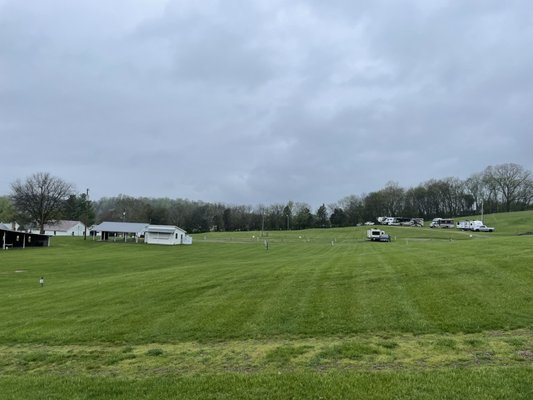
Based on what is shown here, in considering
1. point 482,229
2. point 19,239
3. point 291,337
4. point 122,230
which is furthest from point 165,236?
point 291,337

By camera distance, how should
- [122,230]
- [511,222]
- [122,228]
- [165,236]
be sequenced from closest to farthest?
[165,236], [122,230], [122,228], [511,222]

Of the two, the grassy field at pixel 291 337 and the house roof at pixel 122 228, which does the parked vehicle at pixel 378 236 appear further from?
the grassy field at pixel 291 337

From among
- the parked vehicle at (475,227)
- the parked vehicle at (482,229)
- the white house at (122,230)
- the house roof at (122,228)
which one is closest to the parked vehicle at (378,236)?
the parked vehicle at (482,229)

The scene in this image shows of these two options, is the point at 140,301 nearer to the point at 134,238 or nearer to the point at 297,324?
the point at 297,324

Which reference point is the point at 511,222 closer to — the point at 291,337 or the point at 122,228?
the point at 122,228

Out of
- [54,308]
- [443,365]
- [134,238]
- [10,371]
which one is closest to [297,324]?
[443,365]

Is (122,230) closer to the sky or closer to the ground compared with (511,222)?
closer to the ground

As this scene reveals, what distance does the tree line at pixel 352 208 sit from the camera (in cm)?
14550

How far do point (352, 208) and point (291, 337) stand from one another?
519 ft

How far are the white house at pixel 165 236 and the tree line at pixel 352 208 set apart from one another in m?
47.2

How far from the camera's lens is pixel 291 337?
427 inches

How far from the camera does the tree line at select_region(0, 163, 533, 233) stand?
146 m

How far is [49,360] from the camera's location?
1024 cm

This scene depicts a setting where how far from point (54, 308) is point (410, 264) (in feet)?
51.0
